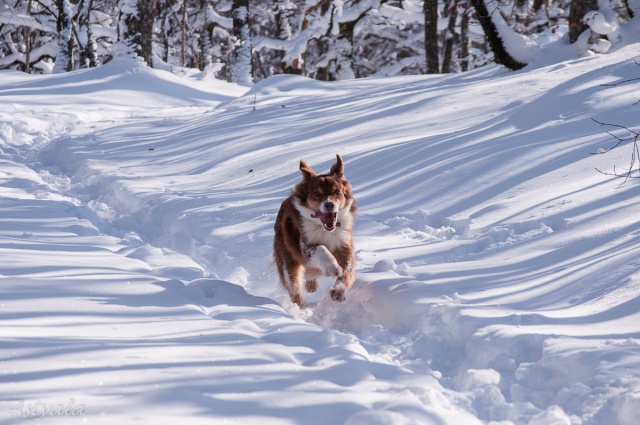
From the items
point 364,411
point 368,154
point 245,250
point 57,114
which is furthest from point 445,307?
point 57,114

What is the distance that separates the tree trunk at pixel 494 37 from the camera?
13.1m

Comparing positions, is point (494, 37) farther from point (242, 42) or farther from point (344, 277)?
point (242, 42)

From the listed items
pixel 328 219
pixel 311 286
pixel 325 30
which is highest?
pixel 325 30

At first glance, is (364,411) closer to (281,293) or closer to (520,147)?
(281,293)

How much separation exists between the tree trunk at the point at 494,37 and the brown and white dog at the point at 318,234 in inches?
336

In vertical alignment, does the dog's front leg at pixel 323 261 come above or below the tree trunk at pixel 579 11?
below

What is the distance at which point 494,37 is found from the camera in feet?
43.7

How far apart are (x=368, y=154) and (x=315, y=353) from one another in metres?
6.01

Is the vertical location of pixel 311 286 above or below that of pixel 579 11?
below

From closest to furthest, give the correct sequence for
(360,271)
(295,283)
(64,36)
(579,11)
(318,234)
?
(318,234)
(295,283)
(360,271)
(579,11)
(64,36)

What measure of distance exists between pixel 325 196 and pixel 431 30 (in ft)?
59.2

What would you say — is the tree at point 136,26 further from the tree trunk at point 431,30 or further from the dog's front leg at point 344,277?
the dog's front leg at point 344,277

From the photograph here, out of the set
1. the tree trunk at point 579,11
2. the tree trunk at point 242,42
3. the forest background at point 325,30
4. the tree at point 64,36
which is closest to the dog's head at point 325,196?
the forest background at point 325,30

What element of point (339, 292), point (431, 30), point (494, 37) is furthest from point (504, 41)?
point (339, 292)
